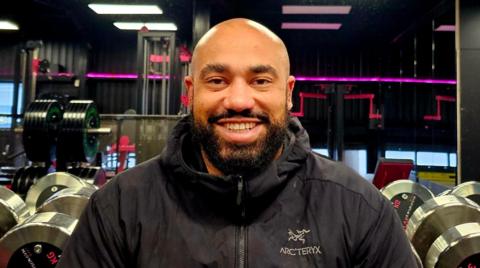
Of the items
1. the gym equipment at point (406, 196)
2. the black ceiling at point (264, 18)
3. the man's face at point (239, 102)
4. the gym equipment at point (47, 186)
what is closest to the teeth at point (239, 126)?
the man's face at point (239, 102)

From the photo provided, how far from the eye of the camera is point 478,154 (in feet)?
16.7

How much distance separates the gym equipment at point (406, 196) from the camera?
2.85m

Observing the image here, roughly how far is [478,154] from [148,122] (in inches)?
174

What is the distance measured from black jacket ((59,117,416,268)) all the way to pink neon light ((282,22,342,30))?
8.53m

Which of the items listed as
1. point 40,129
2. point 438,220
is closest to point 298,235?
point 438,220

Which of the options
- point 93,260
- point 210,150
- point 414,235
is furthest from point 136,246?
point 414,235

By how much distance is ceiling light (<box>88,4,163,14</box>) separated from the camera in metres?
8.10

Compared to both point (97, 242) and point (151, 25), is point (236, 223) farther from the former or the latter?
point (151, 25)

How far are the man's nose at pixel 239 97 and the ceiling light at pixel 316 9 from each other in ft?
23.1

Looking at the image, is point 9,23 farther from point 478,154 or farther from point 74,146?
point 478,154

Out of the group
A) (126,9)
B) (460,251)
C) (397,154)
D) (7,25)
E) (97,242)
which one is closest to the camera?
(97,242)

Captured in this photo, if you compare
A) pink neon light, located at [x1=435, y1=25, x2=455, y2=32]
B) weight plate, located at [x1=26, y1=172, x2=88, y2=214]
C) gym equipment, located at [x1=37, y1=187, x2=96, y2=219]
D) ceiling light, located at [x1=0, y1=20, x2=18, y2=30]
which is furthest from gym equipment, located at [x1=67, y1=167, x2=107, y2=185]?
pink neon light, located at [x1=435, y1=25, x2=455, y2=32]

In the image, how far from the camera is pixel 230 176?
104 cm

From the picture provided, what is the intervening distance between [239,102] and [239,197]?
0.26 metres
